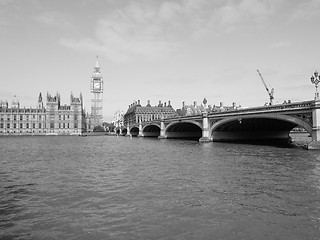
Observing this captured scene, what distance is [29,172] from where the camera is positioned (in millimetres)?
22781

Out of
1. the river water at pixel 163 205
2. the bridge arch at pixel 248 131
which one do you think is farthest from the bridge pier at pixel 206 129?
the river water at pixel 163 205

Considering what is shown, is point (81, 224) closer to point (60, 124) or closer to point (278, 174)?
point (278, 174)

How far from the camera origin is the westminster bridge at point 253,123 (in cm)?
3522

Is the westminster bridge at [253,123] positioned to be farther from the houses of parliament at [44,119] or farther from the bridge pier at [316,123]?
the houses of parliament at [44,119]

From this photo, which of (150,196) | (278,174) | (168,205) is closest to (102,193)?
(150,196)

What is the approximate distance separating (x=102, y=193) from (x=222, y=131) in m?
50.3

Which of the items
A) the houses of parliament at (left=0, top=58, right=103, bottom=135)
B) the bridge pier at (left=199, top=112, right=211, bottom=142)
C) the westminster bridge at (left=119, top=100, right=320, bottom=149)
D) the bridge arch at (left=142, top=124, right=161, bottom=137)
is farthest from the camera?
the houses of parliament at (left=0, top=58, right=103, bottom=135)

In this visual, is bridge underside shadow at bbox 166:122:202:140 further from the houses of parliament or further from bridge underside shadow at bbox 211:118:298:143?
the houses of parliament

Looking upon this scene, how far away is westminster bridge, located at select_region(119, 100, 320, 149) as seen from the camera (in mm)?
35219

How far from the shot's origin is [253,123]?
55.3m

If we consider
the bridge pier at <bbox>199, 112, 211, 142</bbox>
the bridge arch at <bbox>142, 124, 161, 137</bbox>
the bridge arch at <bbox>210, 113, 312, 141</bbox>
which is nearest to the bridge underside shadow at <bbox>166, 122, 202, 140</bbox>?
the bridge arch at <bbox>210, 113, 312, 141</bbox>

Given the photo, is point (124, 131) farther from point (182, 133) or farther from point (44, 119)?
point (182, 133)

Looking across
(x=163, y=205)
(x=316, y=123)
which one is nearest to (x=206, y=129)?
(x=316, y=123)

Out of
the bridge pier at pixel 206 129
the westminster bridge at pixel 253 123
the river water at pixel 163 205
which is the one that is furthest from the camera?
the bridge pier at pixel 206 129
